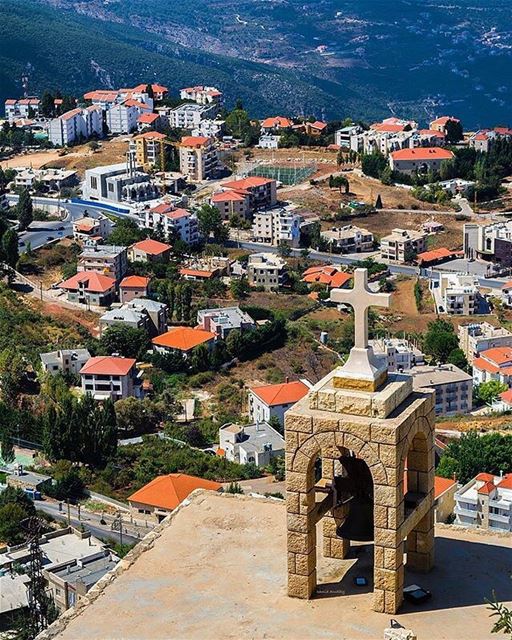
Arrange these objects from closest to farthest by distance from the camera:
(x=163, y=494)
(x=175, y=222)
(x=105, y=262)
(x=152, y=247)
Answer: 1. (x=163, y=494)
2. (x=105, y=262)
3. (x=152, y=247)
4. (x=175, y=222)

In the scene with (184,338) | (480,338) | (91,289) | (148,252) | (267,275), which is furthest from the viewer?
(148,252)

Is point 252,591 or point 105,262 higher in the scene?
point 252,591

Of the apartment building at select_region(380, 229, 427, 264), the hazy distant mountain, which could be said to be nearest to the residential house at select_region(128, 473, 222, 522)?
the apartment building at select_region(380, 229, 427, 264)

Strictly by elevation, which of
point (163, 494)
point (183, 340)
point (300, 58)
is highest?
point (163, 494)

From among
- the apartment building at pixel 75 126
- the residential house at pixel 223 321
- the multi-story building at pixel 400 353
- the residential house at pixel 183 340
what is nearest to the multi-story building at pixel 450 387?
the multi-story building at pixel 400 353

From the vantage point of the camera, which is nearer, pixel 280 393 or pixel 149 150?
pixel 280 393

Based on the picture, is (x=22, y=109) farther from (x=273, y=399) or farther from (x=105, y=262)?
(x=273, y=399)

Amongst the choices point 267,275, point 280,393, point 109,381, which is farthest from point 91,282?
point 280,393
